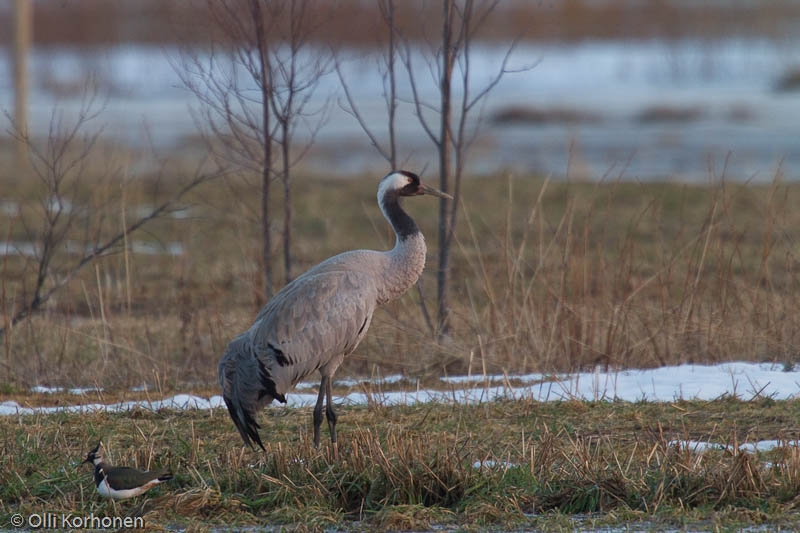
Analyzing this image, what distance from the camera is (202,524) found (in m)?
4.54

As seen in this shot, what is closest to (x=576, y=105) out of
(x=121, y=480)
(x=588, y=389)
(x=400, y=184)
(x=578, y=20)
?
(x=578, y=20)

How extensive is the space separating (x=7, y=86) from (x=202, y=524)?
2843 cm

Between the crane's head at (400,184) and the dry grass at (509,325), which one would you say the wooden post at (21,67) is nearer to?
the dry grass at (509,325)

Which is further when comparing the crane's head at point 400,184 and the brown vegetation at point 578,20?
the brown vegetation at point 578,20

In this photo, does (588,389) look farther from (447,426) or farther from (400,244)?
(400,244)

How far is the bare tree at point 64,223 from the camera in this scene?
7398 mm

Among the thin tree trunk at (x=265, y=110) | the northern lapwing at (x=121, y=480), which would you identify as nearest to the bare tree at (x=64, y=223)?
the thin tree trunk at (x=265, y=110)

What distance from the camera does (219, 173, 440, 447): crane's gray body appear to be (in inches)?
216

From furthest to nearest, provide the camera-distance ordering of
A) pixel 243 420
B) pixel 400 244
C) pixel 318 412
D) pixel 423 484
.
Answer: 1. pixel 400 244
2. pixel 318 412
3. pixel 243 420
4. pixel 423 484

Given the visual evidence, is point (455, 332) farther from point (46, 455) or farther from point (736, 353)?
point (46, 455)

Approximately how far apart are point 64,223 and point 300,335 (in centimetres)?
848

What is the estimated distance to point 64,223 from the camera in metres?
13.3

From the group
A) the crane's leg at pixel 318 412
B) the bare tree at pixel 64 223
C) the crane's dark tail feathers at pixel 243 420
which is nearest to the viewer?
the crane's dark tail feathers at pixel 243 420

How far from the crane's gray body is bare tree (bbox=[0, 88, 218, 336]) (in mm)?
1797
